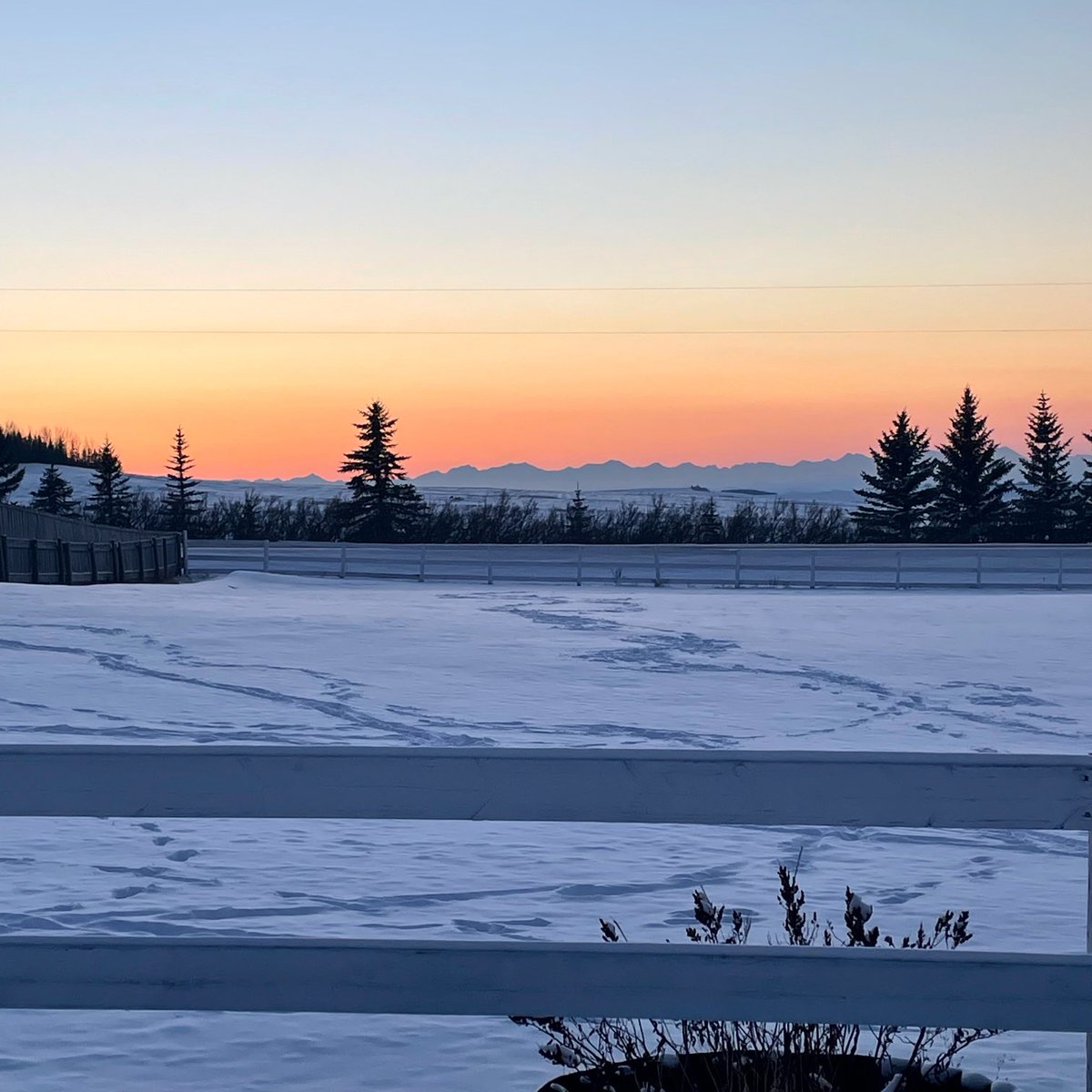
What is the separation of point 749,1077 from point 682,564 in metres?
38.5

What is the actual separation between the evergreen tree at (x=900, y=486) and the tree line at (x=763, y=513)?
49mm

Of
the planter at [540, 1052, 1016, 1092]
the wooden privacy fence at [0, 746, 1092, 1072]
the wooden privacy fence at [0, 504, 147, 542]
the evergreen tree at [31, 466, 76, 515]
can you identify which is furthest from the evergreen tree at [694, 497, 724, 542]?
the wooden privacy fence at [0, 746, 1092, 1072]

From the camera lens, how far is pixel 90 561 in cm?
3438

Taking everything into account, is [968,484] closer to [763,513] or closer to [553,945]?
[763,513]

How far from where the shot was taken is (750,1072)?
114 inches

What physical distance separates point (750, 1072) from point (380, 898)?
332 cm

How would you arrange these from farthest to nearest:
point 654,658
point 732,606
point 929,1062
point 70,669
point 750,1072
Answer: point 732,606
point 654,658
point 70,669
point 929,1062
point 750,1072

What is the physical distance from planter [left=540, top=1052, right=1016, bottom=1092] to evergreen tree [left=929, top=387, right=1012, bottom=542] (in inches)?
2737

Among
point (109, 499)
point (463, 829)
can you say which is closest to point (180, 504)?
point (109, 499)

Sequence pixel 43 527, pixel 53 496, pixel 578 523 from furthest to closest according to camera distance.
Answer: pixel 53 496 < pixel 578 523 < pixel 43 527

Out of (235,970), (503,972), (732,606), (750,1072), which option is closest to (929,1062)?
(750,1072)

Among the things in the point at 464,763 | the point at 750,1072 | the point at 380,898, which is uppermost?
the point at 464,763

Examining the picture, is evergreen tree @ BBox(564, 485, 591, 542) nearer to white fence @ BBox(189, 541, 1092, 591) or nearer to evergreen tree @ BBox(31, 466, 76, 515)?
white fence @ BBox(189, 541, 1092, 591)

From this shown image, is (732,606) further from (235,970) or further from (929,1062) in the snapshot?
(235,970)
